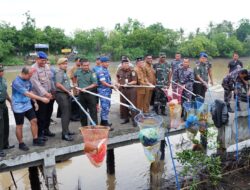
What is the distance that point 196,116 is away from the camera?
702 cm

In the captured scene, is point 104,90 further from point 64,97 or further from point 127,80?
point 64,97

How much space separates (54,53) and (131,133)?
119 ft

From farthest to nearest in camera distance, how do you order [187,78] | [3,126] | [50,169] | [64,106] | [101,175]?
[101,175] → [187,78] → [64,106] → [50,169] → [3,126]

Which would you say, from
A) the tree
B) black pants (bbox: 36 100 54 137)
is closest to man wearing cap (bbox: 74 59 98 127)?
black pants (bbox: 36 100 54 137)

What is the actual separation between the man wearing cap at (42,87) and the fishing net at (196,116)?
109 inches

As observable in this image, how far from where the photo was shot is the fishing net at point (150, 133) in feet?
18.5

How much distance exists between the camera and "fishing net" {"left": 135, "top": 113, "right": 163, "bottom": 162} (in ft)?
18.5

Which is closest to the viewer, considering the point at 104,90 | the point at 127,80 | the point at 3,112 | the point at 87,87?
the point at 3,112

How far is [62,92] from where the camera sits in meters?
6.22

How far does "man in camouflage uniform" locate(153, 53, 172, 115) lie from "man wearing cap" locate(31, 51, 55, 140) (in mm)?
2882

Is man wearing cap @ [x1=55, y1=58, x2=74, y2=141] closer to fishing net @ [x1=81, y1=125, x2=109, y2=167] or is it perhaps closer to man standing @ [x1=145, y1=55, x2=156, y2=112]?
fishing net @ [x1=81, y1=125, x2=109, y2=167]

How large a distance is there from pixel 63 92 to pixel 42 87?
388mm

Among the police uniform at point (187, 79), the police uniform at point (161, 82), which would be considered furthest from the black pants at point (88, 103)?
the police uniform at point (187, 79)

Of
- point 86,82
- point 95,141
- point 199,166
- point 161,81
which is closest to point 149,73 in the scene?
point 161,81
